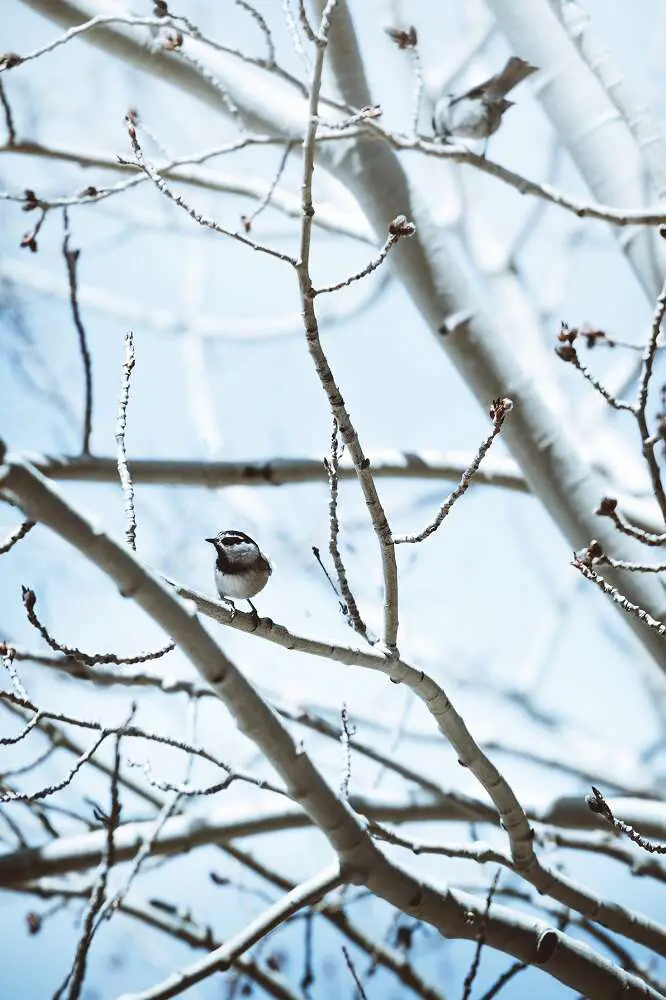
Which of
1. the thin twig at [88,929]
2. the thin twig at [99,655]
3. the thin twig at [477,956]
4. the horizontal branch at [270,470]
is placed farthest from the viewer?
the horizontal branch at [270,470]

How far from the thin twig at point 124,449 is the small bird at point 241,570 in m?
0.28

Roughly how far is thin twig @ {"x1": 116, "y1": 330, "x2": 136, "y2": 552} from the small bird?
28cm

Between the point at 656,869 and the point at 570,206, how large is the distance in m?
1.85

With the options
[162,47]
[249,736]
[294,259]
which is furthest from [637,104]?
[249,736]

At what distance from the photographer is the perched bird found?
2.39 meters

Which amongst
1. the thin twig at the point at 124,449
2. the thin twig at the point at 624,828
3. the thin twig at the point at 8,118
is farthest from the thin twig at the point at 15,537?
the thin twig at the point at 8,118

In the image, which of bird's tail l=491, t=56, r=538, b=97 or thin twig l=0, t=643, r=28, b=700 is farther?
bird's tail l=491, t=56, r=538, b=97

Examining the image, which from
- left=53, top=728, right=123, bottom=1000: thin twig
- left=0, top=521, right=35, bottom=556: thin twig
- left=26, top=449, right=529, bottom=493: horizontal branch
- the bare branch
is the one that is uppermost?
left=26, top=449, right=529, bottom=493: horizontal branch

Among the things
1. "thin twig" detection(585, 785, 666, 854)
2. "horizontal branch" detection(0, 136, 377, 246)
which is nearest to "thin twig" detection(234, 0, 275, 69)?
"horizontal branch" detection(0, 136, 377, 246)

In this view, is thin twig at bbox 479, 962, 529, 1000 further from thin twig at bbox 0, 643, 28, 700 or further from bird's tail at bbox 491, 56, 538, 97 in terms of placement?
bird's tail at bbox 491, 56, 538, 97

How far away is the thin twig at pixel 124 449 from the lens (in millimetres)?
1398

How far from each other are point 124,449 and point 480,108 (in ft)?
5.18

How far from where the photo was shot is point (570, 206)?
2141mm

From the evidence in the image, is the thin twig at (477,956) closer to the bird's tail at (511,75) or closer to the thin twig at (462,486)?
the thin twig at (462,486)
